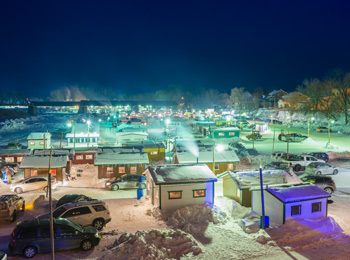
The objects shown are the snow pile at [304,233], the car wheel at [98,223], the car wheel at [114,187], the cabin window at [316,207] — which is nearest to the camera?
the snow pile at [304,233]

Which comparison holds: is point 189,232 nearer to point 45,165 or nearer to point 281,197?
point 281,197

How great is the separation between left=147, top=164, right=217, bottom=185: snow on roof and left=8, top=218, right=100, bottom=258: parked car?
5424 millimetres

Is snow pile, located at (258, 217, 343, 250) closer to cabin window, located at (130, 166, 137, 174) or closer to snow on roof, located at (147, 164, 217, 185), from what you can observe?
snow on roof, located at (147, 164, 217, 185)

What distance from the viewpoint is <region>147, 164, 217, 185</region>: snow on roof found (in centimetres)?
1577

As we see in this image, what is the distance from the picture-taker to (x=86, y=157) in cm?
2939

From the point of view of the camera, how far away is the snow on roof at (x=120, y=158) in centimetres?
2401

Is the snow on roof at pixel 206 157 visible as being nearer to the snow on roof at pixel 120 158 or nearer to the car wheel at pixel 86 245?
the snow on roof at pixel 120 158

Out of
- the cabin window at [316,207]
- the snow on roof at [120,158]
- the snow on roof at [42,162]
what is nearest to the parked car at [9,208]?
the snow on roof at [42,162]

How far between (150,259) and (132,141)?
30.0m

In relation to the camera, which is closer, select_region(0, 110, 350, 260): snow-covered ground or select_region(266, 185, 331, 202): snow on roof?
select_region(0, 110, 350, 260): snow-covered ground

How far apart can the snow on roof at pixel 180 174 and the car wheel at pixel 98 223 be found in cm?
351

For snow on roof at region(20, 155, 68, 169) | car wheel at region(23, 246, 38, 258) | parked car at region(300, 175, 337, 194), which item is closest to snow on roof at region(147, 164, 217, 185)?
car wheel at region(23, 246, 38, 258)

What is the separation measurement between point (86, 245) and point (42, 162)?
1462 centimetres

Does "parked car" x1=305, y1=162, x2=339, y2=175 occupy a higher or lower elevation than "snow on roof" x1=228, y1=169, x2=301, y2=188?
lower
